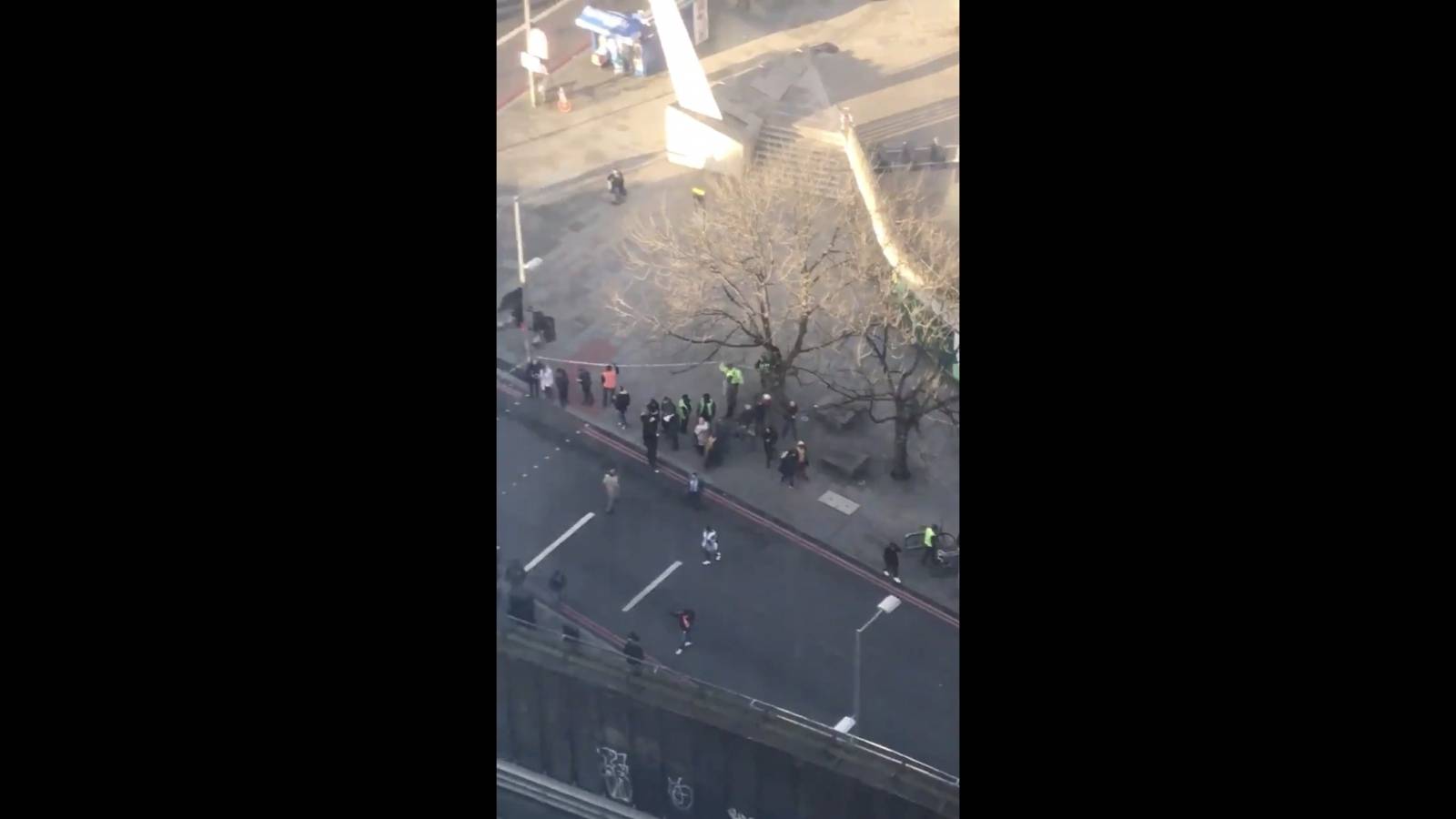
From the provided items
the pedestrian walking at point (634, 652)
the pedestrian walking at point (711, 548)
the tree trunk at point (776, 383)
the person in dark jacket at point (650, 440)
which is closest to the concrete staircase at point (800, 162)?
the tree trunk at point (776, 383)

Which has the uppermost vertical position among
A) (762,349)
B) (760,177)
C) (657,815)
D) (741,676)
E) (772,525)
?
(760,177)

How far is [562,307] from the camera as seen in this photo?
47781mm

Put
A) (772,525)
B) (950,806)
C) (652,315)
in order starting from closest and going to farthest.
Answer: (950,806), (772,525), (652,315)

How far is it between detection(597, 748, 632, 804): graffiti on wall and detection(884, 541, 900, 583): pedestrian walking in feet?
20.8

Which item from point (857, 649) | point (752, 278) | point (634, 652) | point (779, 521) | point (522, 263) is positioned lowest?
point (634, 652)

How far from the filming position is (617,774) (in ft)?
137

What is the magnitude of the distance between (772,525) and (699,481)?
1.81 m

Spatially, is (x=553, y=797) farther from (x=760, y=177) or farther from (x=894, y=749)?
(x=760, y=177)

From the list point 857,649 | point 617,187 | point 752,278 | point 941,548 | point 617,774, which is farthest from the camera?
point 617,187

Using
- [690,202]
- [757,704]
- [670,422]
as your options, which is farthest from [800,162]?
[757,704]

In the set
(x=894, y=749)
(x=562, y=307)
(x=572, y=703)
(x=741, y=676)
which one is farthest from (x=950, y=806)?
(x=562, y=307)

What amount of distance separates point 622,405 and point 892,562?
682 centimetres

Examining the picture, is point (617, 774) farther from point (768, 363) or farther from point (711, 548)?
point (768, 363)

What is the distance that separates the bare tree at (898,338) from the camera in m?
45.2
